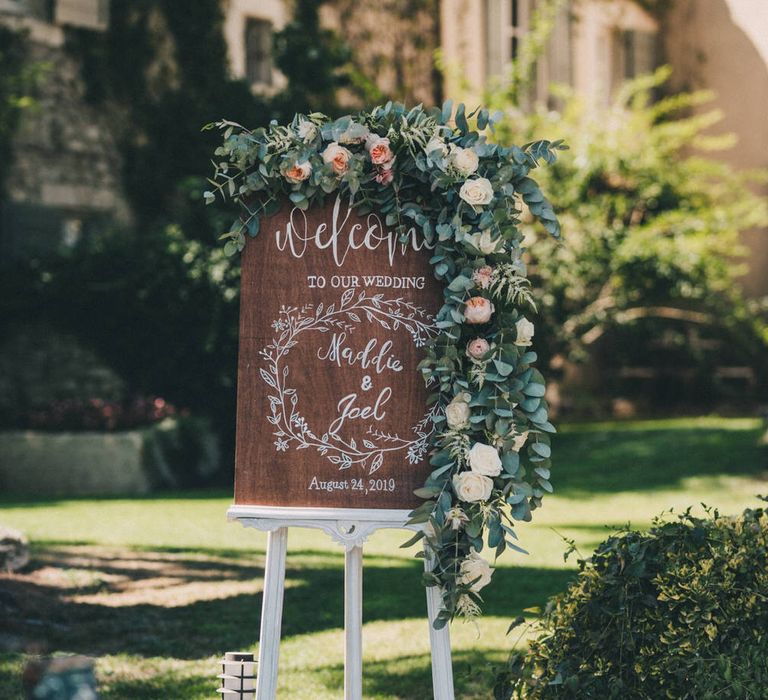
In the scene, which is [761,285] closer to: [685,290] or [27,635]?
[685,290]

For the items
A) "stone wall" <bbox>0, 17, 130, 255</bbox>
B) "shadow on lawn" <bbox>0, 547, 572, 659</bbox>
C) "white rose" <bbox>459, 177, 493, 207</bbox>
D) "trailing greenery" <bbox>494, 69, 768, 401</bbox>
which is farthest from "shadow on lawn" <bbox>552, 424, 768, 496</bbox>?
"white rose" <bbox>459, 177, 493, 207</bbox>

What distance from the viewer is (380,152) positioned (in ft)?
11.4

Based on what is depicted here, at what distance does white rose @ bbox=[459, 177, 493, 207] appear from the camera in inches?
134

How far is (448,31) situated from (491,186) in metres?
13.1

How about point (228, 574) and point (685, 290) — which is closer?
point (228, 574)

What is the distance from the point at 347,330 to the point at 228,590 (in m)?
3.00

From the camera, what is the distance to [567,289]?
1309cm

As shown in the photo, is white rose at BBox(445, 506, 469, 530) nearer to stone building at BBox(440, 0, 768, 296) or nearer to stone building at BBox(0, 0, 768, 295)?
stone building at BBox(0, 0, 768, 295)

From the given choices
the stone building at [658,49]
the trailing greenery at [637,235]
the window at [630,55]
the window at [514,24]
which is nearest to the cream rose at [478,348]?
the trailing greenery at [637,235]

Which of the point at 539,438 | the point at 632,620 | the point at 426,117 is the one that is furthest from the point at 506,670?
the point at 426,117

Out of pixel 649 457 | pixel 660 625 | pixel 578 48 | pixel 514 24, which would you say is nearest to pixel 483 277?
pixel 660 625

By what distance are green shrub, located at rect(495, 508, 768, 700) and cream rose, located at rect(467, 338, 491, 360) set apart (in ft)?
2.32

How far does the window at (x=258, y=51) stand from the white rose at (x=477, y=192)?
11.2 meters

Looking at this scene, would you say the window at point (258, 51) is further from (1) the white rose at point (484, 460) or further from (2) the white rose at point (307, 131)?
(1) the white rose at point (484, 460)
